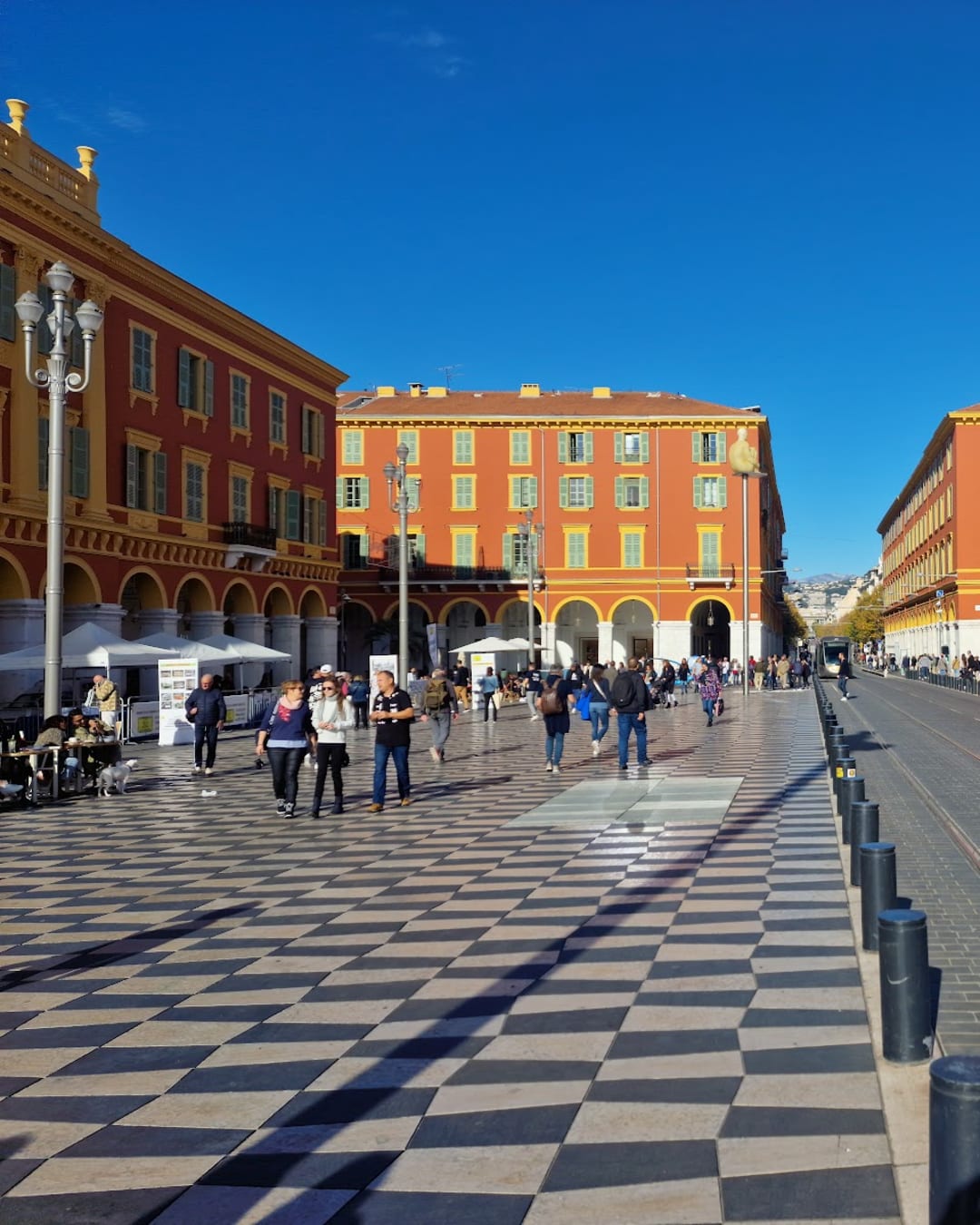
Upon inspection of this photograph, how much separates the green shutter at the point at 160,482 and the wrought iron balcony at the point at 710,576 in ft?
108

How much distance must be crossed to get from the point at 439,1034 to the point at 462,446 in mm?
58753

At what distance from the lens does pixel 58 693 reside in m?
16.2

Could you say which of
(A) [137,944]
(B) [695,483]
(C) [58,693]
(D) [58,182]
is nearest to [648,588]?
(B) [695,483]

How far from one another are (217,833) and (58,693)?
16.7 feet

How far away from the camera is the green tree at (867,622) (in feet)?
473

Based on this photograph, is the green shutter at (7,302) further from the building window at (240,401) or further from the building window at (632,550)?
the building window at (632,550)

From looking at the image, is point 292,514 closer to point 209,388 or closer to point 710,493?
point 209,388

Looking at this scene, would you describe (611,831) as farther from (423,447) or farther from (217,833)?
(423,447)

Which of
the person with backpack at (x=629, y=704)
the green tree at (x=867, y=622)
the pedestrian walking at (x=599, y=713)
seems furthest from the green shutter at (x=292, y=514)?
the green tree at (x=867, y=622)

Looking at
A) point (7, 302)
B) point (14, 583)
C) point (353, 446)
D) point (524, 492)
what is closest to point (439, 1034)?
point (14, 583)

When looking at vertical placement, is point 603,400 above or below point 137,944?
above

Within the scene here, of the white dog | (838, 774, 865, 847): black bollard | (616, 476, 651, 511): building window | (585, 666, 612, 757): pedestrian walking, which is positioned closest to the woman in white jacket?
the white dog

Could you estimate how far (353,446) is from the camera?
6372 centimetres

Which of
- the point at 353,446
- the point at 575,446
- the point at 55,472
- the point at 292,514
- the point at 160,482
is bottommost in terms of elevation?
the point at 55,472
